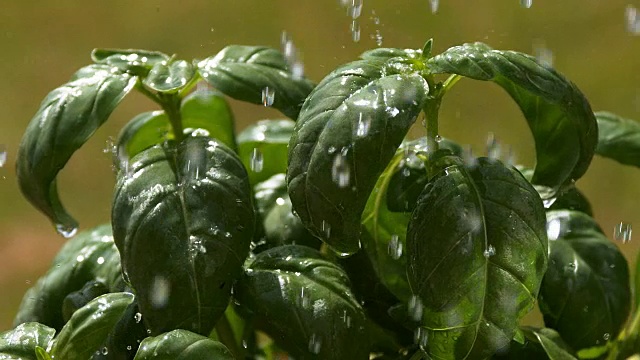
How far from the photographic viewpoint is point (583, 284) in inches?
22.3

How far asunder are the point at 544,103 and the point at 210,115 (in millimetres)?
302

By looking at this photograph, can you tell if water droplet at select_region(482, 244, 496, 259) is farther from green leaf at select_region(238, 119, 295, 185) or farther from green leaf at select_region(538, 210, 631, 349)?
green leaf at select_region(238, 119, 295, 185)

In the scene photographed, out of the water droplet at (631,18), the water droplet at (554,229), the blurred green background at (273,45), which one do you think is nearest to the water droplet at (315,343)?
the water droplet at (554,229)

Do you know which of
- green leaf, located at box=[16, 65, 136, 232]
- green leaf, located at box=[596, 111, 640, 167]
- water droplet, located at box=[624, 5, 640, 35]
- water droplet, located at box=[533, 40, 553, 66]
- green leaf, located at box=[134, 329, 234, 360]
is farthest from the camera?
water droplet, located at box=[624, 5, 640, 35]

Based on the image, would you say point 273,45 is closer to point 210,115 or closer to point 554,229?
point 210,115

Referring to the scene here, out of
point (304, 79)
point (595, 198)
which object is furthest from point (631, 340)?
point (595, 198)

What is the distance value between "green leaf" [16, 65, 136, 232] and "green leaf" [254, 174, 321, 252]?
0.13 meters

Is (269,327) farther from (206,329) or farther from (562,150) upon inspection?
(562,150)

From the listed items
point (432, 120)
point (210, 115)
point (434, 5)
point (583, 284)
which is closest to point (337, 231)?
point (432, 120)

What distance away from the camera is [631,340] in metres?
0.62

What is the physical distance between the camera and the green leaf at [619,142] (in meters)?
0.64

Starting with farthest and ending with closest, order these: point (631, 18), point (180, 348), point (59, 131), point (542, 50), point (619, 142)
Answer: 1. point (631, 18)
2. point (542, 50)
3. point (619, 142)
4. point (59, 131)
5. point (180, 348)

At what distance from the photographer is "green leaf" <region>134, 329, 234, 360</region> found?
405mm

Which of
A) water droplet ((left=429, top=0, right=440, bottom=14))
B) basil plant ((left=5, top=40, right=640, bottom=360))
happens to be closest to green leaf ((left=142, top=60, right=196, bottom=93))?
basil plant ((left=5, top=40, right=640, bottom=360))
